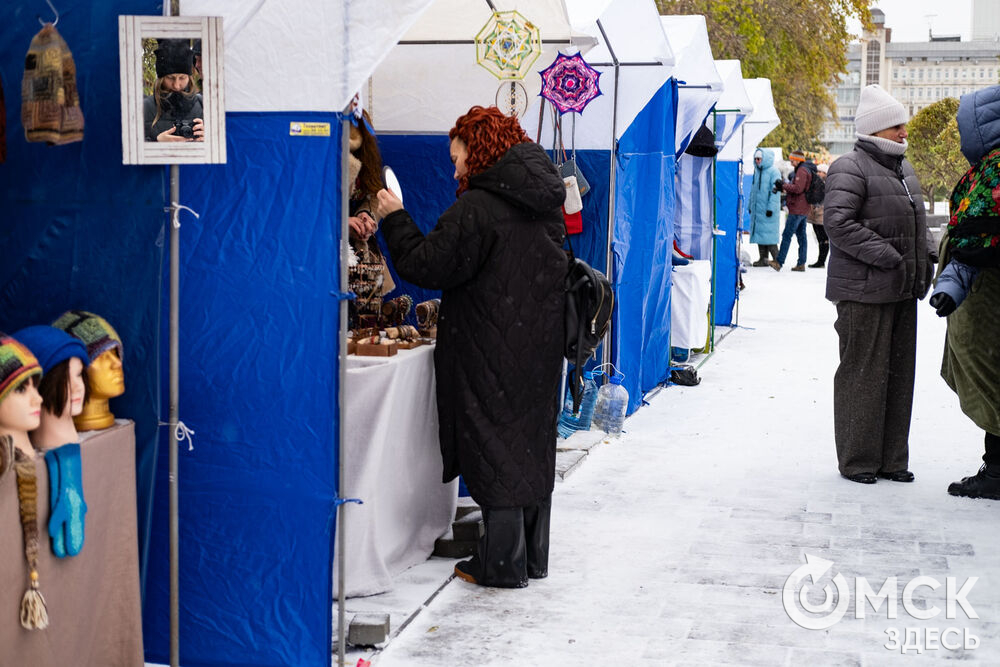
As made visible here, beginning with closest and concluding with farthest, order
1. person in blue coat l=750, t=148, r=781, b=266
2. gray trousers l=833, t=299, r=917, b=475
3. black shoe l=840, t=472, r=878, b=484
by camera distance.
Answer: gray trousers l=833, t=299, r=917, b=475
black shoe l=840, t=472, r=878, b=484
person in blue coat l=750, t=148, r=781, b=266

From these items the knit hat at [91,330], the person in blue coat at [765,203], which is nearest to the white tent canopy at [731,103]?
the person in blue coat at [765,203]

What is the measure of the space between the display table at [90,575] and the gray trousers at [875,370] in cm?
391

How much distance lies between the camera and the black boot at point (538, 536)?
504 centimetres

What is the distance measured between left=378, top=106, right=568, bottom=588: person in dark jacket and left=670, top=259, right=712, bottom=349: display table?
5.16 meters

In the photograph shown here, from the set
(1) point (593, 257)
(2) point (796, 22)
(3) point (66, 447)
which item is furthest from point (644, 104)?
(2) point (796, 22)

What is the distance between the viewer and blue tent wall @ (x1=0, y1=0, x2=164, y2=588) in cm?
377

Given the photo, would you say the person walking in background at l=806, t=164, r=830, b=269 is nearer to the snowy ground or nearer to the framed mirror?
the snowy ground

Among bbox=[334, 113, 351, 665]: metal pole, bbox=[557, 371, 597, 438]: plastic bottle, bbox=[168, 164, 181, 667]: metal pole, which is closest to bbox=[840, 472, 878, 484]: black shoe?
bbox=[557, 371, 597, 438]: plastic bottle

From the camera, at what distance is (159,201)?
12.4 feet

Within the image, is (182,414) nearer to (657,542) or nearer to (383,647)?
(383,647)

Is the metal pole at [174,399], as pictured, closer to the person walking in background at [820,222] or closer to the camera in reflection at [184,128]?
the camera in reflection at [184,128]

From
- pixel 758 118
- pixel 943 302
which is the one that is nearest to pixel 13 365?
pixel 943 302

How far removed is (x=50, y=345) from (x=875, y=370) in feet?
14.1

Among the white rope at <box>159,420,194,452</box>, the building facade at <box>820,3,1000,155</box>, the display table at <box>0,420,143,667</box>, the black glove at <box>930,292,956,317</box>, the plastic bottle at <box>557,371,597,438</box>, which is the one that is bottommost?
the plastic bottle at <box>557,371,597,438</box>
